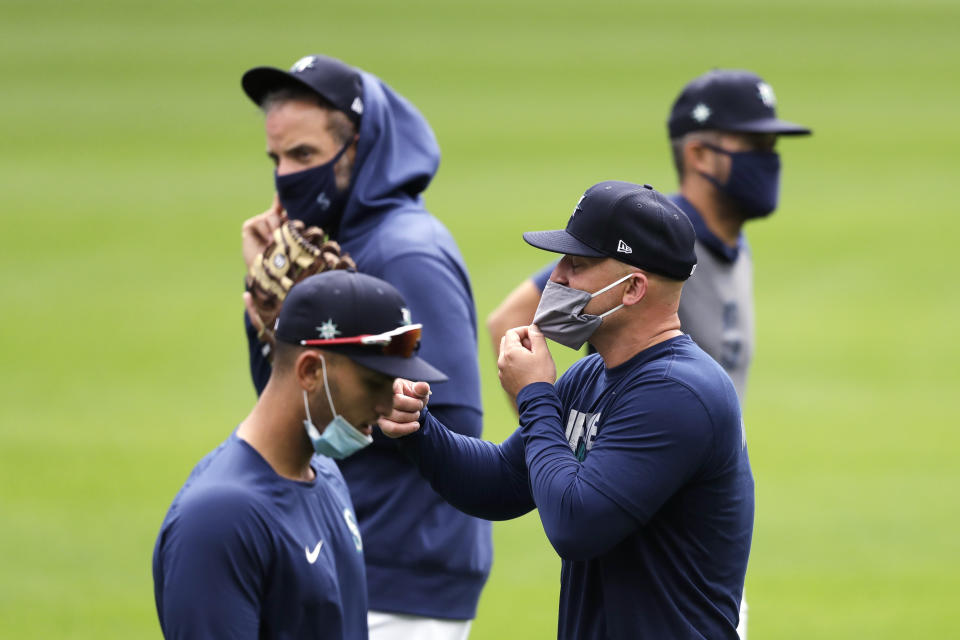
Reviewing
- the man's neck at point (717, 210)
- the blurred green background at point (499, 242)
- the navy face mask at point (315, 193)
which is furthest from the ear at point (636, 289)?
the blurred green background at point (499, 242)

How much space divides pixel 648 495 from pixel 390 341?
0.88 metres

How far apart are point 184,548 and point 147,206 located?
19.0 meters

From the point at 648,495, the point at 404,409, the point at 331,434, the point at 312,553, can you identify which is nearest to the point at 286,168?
the point at 404,409

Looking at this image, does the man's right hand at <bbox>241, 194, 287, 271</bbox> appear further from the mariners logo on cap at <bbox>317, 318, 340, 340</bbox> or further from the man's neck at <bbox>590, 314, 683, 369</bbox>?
the man's neck at <bbox>590, 314, 683, 369</bbox>

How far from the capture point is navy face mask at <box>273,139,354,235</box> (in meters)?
5.83

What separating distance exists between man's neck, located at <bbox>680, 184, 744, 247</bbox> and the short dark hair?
1.86 m

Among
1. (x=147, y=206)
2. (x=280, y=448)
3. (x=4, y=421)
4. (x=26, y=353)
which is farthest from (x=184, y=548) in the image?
(x=147, y=206)

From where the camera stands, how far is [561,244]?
416 cm

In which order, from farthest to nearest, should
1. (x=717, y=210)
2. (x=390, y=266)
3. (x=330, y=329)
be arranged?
1. (x=717, y=210)
2. (x=390, y=266)
3. (x=330, y=329)

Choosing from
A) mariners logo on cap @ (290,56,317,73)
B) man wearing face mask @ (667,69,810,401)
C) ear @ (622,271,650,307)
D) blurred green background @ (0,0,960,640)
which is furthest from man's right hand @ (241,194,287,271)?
blurred green background @ (0,0,960,640)

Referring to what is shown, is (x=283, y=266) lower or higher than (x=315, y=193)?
lower

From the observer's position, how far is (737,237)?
694cm

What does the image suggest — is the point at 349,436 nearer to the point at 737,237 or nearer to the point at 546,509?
the point at 546,509

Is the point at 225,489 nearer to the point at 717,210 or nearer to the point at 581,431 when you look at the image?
the point at 581,431
